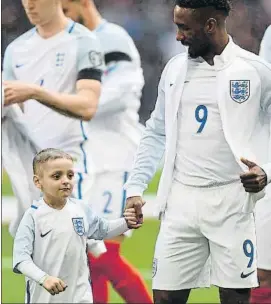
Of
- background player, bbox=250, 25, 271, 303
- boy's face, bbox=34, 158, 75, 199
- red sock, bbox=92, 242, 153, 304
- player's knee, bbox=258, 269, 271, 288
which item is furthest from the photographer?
red sock, bbox=92, 242, 153, 304

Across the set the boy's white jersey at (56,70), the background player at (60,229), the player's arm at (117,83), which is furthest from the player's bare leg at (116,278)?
the background player at (60,229)

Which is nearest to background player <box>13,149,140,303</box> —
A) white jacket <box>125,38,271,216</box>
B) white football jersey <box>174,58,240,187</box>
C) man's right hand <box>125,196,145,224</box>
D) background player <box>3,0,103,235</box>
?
man's right hand <box>125,196,145,224</box>

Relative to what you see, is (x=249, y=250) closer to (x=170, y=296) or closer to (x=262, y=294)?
(x=170, y=296)

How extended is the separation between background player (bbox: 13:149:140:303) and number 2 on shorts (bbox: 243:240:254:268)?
504 mm

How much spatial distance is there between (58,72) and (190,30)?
2123mm

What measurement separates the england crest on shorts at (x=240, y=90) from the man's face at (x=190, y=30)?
0.60ft

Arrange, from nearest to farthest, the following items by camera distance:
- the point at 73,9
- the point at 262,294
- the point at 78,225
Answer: the point at 78,225 < the point at 262,294 < the point at 73,9

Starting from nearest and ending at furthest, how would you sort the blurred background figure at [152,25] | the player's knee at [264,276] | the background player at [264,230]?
the background player at [264,230]
the player's knee at [264,276]
the blurred background figure at [152,25]

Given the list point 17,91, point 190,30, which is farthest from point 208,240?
point 17,91

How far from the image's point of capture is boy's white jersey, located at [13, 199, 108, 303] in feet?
19.1

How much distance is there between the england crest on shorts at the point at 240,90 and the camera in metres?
5.38

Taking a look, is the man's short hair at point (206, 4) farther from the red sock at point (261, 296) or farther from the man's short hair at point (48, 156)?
the red sock at point (261, 296)

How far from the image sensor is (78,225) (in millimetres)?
5867

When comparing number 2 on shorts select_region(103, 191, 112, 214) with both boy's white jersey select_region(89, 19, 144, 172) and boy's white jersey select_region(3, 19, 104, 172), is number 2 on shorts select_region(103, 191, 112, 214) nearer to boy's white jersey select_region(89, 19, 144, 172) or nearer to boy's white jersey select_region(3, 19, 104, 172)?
boy's white jersey select_region(89, 19, 144, 172)
